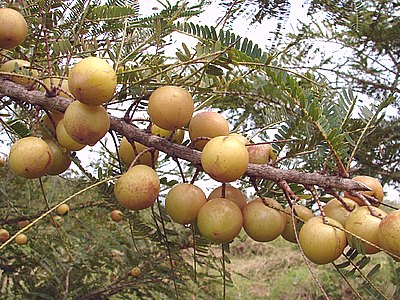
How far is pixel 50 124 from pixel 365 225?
2.11 feet

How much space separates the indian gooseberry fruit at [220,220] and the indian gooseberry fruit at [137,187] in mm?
100

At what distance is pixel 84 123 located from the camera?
74cm

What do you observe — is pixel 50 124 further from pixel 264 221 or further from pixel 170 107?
pixel 264 221

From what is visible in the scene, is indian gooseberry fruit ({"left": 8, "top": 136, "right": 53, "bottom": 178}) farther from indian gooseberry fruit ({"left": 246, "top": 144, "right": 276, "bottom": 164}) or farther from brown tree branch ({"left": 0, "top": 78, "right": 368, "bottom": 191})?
indian gooseberry fruit ({"left": 246, "top": 144, "right": 276, "bottom": 164})

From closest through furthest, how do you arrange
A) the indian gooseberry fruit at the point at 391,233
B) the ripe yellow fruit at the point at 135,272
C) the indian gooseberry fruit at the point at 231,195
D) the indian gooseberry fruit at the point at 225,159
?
the indian gooseberry fruit at the point at 391,233 → the indian gooseberry fruit at the point at 225,159 → the indian gooseberry fruit at the point at 231,195 → the ripe yellow fruit at the point at 135,272

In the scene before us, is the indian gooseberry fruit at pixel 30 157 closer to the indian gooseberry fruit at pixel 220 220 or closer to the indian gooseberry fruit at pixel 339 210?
the indian gooseberry fruit at pixel 220 220

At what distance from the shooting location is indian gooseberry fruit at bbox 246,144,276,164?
0.84 metres

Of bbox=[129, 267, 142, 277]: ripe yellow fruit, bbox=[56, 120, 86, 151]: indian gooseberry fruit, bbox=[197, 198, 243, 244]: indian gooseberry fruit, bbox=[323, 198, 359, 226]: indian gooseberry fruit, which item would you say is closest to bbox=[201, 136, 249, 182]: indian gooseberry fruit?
bbox=[197, 198, 243, 244]: indian gooseberry fruit

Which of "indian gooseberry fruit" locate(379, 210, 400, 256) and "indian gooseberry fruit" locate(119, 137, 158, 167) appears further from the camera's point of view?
"indian gooseberry fruit" locate(119, 137, 158, 167)

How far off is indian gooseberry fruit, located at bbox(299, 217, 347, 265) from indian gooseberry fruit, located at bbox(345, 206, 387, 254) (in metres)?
0.02

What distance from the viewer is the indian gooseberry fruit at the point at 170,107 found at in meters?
0.75

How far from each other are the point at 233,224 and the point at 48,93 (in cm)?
43

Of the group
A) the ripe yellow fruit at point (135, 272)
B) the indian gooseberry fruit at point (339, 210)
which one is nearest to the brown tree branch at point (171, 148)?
the indian gooseberry fruit at point (339, 210)

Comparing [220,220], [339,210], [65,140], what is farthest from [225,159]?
[65,140]
